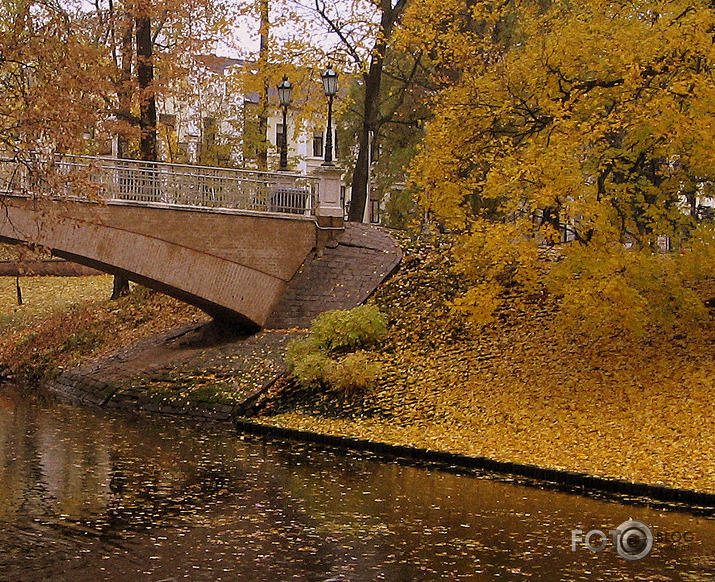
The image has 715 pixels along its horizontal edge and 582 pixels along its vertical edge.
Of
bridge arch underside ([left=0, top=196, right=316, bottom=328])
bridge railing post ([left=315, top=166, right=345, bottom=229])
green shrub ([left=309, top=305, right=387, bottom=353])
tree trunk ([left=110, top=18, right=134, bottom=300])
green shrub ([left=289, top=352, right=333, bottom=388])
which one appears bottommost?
green shrub ([left=289, top=352, right=333, bottom=388])

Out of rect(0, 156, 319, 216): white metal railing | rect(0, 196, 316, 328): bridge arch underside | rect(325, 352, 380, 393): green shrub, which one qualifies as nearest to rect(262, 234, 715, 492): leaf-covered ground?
rect(325, 352, 380, 393): green shrub

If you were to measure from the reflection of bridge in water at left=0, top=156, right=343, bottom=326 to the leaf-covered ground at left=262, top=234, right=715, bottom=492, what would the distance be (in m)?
3.04

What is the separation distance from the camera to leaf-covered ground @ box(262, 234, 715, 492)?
12688 mm

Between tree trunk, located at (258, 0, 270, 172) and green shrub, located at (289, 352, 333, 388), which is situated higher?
tree trunk, located at (258, 0, 270, 172)

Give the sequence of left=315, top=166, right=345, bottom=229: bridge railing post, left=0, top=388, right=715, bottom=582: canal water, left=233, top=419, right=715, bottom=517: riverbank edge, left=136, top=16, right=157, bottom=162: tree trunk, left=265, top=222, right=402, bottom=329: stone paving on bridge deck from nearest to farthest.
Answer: left=0, top=388, right=715, bottom=582: canal water
left=233, top=419, right=715, bottom=517: riverbank edge
left=265, top=222, right=402, bottom=329: stone paving on bridge deck
left=315, top=166, right=345, bottom=229: bridge railing post
left=136, top=16, right=157, bottom=162: tree trunk

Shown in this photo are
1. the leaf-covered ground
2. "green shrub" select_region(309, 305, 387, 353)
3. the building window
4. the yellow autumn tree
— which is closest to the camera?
the leaf-covered ground

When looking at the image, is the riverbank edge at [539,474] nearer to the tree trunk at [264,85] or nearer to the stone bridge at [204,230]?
the stone bridge at [204,230]

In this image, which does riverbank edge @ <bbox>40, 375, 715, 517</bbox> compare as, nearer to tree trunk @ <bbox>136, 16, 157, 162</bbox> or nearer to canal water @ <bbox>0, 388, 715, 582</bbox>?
canal water @ <bbox>0, 388, 715, 582</bbox>

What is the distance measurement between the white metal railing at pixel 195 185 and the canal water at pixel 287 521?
6.29 meters

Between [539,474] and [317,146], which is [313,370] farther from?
[317,146]

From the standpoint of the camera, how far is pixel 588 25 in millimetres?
15227

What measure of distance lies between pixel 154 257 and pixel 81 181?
7.47 metres

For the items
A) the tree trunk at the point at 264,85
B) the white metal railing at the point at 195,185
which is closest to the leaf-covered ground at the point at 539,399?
the white metal railing at the point at 195,185

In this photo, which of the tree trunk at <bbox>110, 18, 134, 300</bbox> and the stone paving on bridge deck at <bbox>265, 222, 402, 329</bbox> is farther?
the tree trunk at <bbox>110, 18, 134, 300</bbox>
